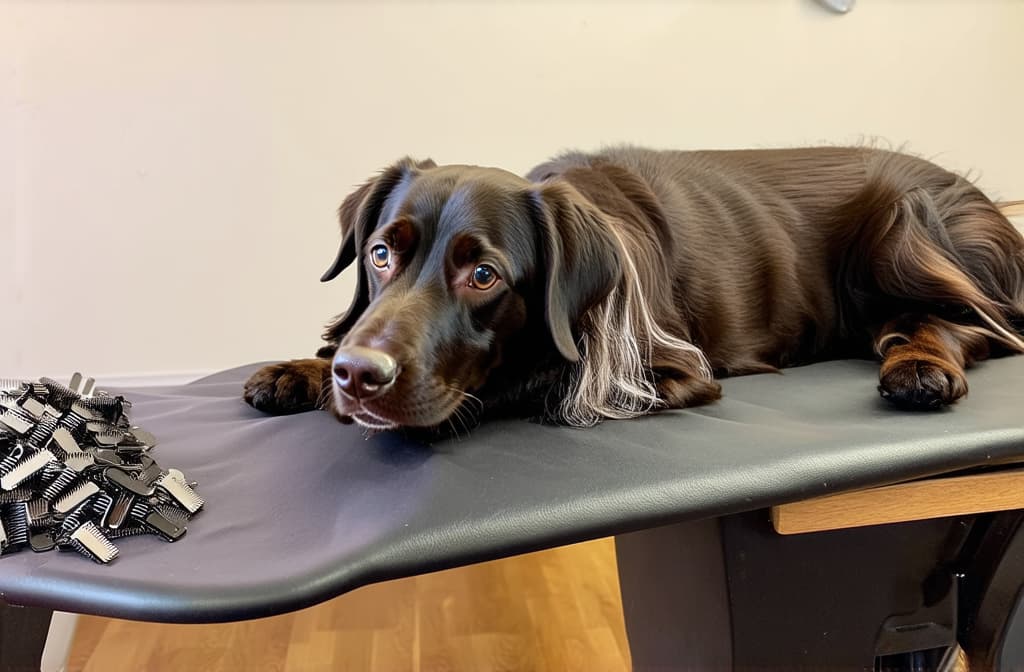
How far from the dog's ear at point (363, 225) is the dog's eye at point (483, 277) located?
0.27 m

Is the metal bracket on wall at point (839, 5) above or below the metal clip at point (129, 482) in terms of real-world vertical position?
above

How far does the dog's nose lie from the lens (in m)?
1.06

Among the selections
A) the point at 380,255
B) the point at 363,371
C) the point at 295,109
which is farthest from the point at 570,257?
the point at 295,109

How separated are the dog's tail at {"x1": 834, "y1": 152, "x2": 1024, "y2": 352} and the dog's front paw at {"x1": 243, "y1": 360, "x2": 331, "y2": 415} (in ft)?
3.90

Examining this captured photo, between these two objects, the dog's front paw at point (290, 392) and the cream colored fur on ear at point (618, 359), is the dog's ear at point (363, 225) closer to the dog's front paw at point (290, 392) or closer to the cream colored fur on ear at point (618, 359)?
the dog's front paw at point (290, 392)

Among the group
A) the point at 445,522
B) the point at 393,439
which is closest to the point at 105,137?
the point at 393,439

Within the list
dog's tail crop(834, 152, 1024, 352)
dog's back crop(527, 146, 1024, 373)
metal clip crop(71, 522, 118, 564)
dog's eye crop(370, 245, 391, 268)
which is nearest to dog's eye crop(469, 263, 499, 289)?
dog's eye crop(370, 245, 391, 268)

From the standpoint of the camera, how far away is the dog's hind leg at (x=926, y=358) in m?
1.26

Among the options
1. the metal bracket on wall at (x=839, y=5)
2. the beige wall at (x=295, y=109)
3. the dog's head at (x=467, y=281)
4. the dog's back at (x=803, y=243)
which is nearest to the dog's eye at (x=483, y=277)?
A: the dog's head at (x=467, y=281)

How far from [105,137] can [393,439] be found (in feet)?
7.01

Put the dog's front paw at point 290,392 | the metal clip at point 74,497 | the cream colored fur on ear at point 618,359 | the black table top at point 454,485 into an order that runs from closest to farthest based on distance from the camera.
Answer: the black table top at point 454,485 → the metal clip at point 74,497 → the cream colored fur on ear at point 618,359 → the dog's front paw at point 290,392

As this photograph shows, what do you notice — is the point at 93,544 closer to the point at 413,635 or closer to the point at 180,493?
the point at 180,493

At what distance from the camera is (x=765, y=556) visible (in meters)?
1.18

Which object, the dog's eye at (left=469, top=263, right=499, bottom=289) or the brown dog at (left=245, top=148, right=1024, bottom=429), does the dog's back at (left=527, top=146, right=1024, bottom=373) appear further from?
the dog's eye at (left=469, top=263, right=499, bottom=289)
